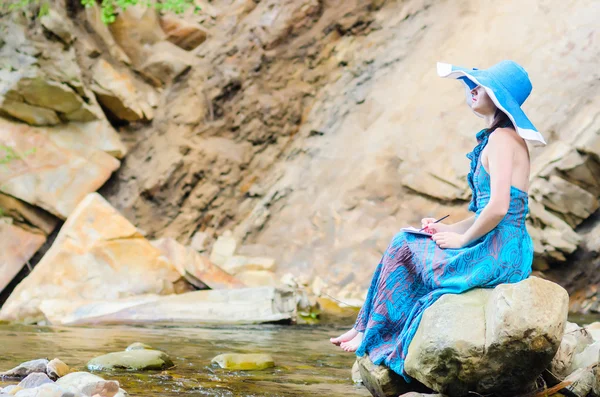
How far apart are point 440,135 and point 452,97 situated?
697 mm

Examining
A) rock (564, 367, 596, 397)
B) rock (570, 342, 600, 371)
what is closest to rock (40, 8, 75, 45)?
rock (570, 342, 600, 371)

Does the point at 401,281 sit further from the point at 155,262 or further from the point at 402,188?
the point at 402,188

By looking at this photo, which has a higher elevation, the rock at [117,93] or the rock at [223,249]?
the rock at [117,93]

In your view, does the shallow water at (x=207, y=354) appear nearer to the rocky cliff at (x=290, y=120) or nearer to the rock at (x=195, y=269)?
the rock at (x=195, y=269)

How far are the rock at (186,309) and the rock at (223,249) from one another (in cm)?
254

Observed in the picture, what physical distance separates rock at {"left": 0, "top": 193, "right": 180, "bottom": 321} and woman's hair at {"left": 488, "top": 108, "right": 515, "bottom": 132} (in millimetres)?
5446

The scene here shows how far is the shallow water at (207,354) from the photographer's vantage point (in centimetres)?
357

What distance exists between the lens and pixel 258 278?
9203 mm

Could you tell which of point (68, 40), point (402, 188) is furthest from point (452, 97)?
point (68, 40)

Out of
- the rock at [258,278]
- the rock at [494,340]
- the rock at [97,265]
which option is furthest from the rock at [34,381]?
the rock at [258,278]

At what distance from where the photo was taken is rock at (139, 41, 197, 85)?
447 inches

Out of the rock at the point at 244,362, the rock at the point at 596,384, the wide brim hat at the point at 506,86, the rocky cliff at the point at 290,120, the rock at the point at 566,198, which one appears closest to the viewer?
the rock at the point at 596,384

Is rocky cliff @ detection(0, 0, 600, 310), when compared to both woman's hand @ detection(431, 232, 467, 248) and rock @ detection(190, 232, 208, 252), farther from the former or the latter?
woman's hand @ detection(431, 232, 467, 248)

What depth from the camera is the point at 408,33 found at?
38.5 feet
